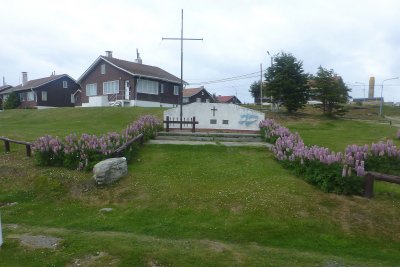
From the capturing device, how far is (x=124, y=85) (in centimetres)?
4178

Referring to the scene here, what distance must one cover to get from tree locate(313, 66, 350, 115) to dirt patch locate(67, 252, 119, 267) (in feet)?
85.1

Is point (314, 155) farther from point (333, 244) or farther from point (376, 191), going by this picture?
point (333, 244)

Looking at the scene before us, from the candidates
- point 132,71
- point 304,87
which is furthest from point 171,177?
point 132,71

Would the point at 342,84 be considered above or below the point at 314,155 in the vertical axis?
above

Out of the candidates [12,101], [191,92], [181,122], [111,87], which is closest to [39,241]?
[181,122]

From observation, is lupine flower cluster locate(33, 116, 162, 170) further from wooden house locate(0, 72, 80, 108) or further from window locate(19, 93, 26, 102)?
window locate(19, 93, 26, 102)

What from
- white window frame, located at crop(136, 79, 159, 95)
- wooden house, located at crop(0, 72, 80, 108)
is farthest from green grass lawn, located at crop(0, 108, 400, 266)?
wooden house, located at crop(0, 72, 80, 108)

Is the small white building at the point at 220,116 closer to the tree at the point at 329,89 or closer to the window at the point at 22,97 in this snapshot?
the tree at the point at 329,89

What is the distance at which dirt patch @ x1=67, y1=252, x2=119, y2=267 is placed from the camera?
255 inches

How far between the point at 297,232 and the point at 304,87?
23304 millimetres

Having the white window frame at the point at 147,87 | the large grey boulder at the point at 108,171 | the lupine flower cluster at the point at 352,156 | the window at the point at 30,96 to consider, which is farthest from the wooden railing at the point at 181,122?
the window at the point at 30,96

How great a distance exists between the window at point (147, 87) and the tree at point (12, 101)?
2238 centimetres

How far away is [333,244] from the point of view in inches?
305

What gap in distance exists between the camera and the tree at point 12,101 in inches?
2098
